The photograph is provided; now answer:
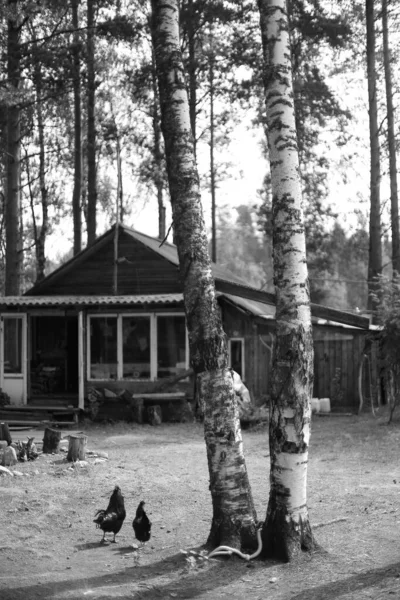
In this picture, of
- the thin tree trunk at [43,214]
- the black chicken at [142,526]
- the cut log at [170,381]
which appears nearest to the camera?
the black chicken at [142,526]

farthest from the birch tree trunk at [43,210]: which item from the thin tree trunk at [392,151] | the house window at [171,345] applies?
the house window at [171,345]

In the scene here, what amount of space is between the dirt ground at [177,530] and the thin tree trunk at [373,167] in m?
10.7

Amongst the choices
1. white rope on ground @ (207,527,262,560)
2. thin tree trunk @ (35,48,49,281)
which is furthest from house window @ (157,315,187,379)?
thin tree trunk @ (35,48,49,281)

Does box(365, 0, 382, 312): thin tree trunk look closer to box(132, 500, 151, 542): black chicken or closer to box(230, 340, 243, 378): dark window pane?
box(230, 340, 243, 378): dark window pane

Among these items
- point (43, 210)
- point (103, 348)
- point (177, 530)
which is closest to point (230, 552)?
point (177, 530)

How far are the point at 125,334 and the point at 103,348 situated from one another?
66cm

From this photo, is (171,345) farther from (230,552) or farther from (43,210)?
(43,210)

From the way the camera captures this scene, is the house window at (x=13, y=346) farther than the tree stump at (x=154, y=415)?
Yes

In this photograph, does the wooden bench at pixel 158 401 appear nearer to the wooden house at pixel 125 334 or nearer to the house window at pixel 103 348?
the wooden house at pixel 125 334

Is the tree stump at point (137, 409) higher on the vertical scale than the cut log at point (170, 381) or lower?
lower

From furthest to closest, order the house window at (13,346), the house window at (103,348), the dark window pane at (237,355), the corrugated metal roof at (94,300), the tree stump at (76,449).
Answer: the dark window pane at (237,355), the house window at (13,346), the house window at (103,348), the corrugated metal roof at (94,300), the tree stump at (76,449)

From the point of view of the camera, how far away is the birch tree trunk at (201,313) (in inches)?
296

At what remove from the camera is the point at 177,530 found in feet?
28.6

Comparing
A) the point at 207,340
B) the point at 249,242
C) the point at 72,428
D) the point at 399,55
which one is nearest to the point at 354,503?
the point at 207,340
